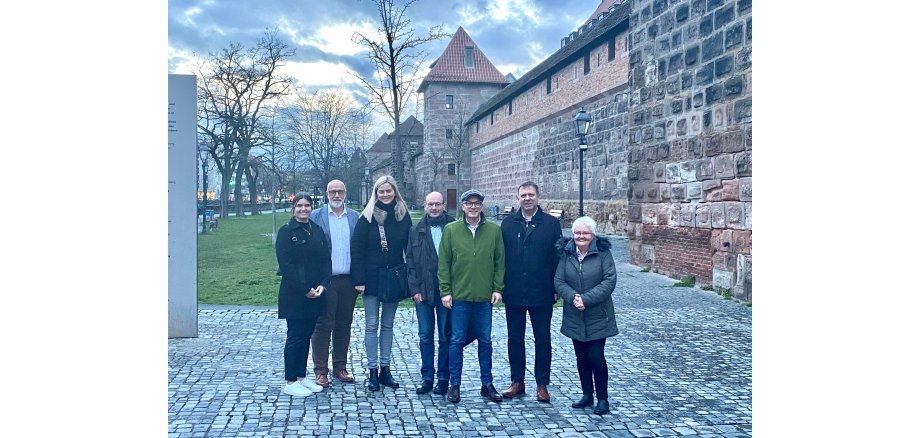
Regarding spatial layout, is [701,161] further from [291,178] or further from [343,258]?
[291,178]

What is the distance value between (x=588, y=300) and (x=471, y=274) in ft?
2.70

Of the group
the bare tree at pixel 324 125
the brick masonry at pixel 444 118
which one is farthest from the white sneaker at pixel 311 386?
the brick masonry at pixel 444 118

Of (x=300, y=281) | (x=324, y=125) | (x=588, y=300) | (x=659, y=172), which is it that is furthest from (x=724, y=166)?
(x=324, y=125)

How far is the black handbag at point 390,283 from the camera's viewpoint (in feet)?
18.2

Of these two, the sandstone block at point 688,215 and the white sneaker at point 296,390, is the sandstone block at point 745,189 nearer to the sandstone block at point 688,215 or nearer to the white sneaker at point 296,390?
the sandstone block at point 688,215

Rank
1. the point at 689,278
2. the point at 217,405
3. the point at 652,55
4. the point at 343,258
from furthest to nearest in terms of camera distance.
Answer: the point at 652,55
the point at 689,278
the point at 343,258
the point at 217,405

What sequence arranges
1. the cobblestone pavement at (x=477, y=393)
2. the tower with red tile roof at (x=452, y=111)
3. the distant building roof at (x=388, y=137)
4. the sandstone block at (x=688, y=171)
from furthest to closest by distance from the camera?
1. the distant building roof at (x=388, y=137)
2. the tower with red tile roof at (x=452, y=111)
3. the sandstone block at (x=688, y=171)
4. the cobblestone pavement at (x=477, y=393)

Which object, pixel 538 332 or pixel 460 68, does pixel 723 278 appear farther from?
pixel 460 68

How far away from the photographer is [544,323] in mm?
5367

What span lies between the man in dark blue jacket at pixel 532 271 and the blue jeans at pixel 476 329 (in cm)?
17

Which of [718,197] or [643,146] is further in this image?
[643,146]

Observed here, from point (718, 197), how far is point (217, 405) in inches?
273

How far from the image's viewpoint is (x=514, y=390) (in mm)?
5461
